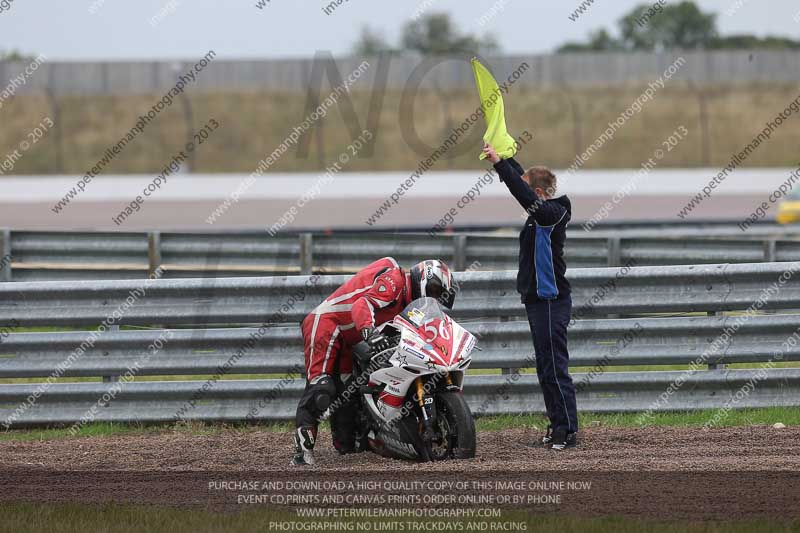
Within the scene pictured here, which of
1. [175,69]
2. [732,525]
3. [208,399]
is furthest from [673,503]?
[175,69]

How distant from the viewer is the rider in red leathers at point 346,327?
25.2 feet

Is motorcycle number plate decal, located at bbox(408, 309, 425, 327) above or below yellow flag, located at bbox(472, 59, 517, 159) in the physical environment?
below

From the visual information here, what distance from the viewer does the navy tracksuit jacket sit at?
809 centimetres

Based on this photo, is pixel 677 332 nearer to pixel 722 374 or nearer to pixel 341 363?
pixel 722 374

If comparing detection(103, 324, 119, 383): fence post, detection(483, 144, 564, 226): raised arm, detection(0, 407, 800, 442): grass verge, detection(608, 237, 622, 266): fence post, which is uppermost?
detection(608, 237, 622, 266): fence post

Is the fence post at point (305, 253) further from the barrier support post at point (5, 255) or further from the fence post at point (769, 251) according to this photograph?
the fence post at point (769, 251)

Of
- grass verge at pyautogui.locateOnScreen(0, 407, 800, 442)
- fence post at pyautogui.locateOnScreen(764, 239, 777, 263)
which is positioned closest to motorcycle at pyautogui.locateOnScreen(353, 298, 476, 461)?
grass verge at pyautogui.locateOnScreen(0, 407, 800, 442)

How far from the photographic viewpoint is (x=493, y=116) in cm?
808

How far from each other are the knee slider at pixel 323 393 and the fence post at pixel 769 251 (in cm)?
717

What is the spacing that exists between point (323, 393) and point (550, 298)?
1.73 meters

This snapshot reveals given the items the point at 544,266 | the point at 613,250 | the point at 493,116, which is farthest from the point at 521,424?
the point at 613,250

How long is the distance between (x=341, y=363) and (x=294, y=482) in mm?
1645

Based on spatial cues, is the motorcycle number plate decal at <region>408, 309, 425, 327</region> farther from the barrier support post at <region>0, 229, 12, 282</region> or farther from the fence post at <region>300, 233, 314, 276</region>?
the barrier support post at <region>0, 229, 12, 282</region>

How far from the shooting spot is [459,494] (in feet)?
20.4
